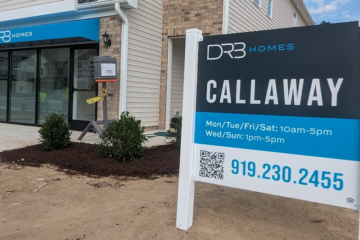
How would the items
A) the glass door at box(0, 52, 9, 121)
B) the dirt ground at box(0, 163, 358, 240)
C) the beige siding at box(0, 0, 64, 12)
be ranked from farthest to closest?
the glass door at box(0, 52, 9, 121) < the beige siding at box(0, 0, 64, 12) < the dirt ground at box(0, 163, 358, 240)

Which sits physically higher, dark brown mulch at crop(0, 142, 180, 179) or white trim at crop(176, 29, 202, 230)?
white trim at crop(176, 29, 202, 230)

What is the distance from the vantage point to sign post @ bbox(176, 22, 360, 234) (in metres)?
2.19

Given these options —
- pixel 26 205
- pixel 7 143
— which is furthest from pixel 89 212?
pixel 7 143

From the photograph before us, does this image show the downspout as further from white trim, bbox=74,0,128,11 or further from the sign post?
the sign post

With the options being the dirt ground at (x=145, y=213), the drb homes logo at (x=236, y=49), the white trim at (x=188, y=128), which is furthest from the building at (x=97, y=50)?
the drb homes logo at (x=236, y=49)

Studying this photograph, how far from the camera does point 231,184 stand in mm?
2645

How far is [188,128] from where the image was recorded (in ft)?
9.27

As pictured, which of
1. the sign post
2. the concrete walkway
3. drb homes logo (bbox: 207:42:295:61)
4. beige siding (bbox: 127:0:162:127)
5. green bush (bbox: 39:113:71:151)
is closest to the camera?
the sign post

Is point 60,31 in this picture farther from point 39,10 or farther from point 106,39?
point 39,10

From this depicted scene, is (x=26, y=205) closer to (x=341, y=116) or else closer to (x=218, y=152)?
(x=218, y=152)

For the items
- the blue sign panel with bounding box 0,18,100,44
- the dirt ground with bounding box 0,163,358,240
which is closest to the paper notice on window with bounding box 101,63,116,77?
the blue sign panel with bounding box 0,18,100,44

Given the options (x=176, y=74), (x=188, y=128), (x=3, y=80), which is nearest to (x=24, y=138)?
(x=3, y=80)

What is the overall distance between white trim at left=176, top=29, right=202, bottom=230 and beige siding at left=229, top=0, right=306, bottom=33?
20.2 ft

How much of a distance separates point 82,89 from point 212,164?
6548 mm
